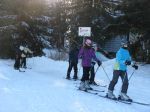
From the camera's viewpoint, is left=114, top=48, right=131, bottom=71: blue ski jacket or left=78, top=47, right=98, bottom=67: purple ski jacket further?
left=78, top=47, right=98, bottom=67: purple ski jacket

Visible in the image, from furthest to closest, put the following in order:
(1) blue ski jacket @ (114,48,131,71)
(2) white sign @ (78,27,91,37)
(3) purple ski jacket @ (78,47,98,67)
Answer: (2) white sign @ (78,27,91,37) < (3) purple ski jacket @ (78,47,98,67) < (1) blue ski jacket @ (114,48,131,71)

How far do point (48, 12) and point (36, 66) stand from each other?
5706 mm

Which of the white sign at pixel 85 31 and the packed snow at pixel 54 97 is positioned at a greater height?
the white sign at pixel 85 31

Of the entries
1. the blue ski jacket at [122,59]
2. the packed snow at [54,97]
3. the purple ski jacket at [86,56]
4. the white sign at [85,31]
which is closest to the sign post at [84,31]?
the white sign at [85,31]

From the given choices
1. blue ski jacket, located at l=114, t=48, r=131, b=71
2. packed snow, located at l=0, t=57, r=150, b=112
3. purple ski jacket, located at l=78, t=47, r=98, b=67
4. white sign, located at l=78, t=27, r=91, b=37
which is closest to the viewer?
packed snow, located at l=0, t=57, r=150, b=112

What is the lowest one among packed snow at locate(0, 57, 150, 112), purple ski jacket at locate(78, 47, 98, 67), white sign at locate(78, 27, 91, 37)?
packed snow at locate(0, 57, 150, 112)

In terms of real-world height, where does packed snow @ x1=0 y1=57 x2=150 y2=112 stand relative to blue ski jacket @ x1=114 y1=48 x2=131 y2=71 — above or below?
below

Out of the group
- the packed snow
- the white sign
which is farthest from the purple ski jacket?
the white sign

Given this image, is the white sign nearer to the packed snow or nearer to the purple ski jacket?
the packed snow

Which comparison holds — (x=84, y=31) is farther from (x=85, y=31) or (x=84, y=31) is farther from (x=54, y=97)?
(x=54, y=97)

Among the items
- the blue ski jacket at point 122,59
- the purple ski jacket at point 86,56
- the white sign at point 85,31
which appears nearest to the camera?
the blue ski jacket at point 122,59

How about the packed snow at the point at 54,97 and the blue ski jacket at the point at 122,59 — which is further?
the blue ski jacket at the point at 122,59

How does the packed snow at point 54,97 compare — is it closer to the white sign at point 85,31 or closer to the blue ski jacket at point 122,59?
the blue ski jacket at point 122,59

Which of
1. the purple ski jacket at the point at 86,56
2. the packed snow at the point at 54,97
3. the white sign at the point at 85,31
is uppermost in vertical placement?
the white sign at the point at 85,31
